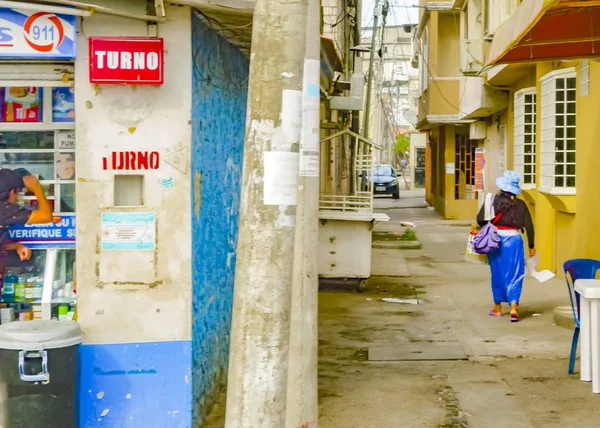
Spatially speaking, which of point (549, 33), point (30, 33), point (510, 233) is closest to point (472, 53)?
point (510, 233)

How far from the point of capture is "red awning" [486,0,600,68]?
707 centimetres

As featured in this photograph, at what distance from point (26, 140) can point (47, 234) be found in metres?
0.70

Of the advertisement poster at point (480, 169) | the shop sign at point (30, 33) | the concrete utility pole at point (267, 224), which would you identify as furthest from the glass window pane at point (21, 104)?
the advertisement poster at point (480, 169)

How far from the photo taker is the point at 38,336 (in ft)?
17.6

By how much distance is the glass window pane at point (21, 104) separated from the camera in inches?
255

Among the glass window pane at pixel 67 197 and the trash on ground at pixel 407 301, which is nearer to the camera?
the glass window pane at pixel 67 197

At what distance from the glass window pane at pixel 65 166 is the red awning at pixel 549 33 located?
3567 mm

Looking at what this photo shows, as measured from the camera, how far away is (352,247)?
1244 cm

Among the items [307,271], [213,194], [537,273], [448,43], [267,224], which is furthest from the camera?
[448,43]

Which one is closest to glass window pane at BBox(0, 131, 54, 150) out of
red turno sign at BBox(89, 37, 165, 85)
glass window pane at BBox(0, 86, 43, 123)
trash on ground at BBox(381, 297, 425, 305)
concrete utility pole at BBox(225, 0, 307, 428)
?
glass window pane at BBox(0, 86, 43, 123)

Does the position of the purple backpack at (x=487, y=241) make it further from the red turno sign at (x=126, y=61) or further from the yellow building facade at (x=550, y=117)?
the red turno sign at (x=126, y=61)

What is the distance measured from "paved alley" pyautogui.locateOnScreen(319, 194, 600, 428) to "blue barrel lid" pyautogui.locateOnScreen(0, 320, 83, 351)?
2149mm

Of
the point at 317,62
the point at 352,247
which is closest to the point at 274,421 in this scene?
the point at 317,62

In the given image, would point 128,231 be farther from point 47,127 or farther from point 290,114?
point 290,114
